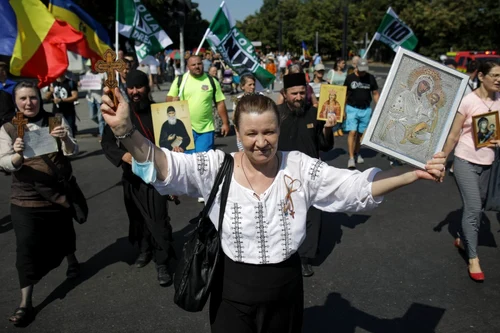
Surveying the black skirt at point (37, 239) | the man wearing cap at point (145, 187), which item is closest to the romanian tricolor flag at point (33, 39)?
the man wearing cap at point (145, 187)

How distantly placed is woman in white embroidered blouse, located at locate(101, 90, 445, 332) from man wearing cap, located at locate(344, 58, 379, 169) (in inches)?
245

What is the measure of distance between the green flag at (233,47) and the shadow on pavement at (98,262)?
4024 millimetres

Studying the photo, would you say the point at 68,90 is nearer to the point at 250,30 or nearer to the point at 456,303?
the point at 456,303

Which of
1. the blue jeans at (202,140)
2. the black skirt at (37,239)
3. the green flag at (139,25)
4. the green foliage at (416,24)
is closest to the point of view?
the black skirt at (37,239)

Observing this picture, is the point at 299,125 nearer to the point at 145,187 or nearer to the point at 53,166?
the point at 145,187

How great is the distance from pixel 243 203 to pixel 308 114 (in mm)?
2356

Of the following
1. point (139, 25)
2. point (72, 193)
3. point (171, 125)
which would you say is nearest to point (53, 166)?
point (72, 193)

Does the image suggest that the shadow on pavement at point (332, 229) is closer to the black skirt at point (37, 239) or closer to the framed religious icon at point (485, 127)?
the framed religious icon at point (485, 127)

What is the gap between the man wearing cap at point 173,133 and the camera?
4.54 metres

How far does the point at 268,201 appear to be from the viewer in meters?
2.21

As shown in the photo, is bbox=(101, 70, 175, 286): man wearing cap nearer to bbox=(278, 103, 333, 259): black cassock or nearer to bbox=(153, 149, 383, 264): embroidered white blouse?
bbox=(278, 103, 333, 259): black cassock

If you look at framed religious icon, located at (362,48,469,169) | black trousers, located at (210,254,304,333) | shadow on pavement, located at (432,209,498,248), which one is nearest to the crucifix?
black trousers, located at (210,254,304,333)

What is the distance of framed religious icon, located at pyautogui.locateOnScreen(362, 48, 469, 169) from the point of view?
6.87ft

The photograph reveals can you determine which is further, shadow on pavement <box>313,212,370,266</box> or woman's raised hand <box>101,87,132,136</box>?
shadow on pavement <box>313,212,370,266</box>
